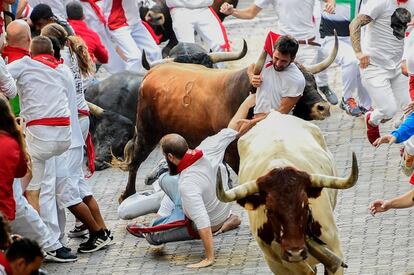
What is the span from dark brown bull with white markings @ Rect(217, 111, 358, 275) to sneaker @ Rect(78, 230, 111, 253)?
2.25 metres

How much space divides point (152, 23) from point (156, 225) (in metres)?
7.56

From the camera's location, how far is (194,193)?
13914 mm

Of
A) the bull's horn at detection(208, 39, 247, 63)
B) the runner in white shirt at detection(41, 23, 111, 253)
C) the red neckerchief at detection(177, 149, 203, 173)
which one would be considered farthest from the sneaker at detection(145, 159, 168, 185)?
the bull's horn at detection(208, 39, 247, 63)

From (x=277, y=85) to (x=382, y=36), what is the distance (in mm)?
3159

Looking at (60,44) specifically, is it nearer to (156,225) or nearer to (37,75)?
(37,75)

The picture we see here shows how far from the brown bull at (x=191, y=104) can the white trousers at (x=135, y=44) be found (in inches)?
127

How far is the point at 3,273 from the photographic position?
9.78 meters

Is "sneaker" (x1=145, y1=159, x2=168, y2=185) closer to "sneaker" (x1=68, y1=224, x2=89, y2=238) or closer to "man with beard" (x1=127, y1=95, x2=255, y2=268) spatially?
"man with beard" (x1=127, y1=95, x2=255, y2=268)

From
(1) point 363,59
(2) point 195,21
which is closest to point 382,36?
(1) point 363,59

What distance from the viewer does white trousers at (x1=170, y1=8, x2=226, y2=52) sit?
20094 millimetres

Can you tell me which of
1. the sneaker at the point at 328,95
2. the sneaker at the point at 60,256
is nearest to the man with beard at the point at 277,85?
the sneaker at the point at 60,256

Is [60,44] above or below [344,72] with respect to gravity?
above

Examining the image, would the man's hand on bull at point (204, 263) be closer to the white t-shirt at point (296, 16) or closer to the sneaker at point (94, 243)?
the sneaker at point (94, 243)

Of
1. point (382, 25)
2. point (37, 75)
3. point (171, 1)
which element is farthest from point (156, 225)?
point (171, 1)
